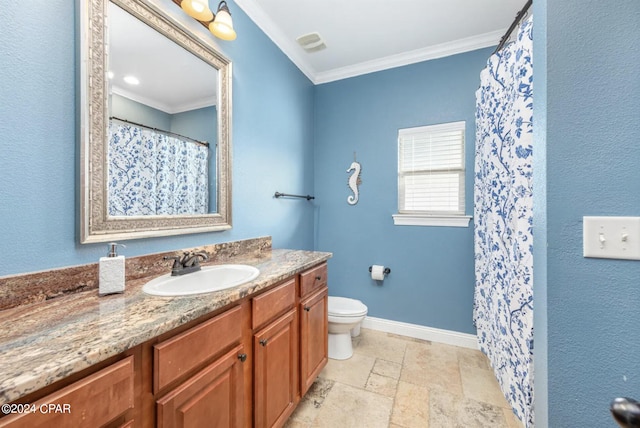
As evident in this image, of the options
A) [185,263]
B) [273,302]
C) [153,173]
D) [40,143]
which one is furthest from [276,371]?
[40,143]

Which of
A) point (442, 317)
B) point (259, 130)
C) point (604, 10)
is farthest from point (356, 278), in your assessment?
point (604, 10)

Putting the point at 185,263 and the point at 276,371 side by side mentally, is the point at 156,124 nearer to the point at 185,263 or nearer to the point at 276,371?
the point at 185,263

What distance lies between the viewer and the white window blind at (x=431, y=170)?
2.32 metres

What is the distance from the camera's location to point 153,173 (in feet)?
4.21

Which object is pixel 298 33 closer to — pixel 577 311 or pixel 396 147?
pixel 396 147

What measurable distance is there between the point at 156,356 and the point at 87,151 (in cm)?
82

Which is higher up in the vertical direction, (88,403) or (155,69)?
(155,69)

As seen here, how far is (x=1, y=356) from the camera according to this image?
0.54m

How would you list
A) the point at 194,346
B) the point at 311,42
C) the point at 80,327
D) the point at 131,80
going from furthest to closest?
1. the point at 311,42
2. the point at 131,80
3. the point at 194,346
4. the point at 80,327

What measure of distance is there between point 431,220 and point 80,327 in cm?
240

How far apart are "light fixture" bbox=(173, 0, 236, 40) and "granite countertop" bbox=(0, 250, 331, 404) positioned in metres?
1.33

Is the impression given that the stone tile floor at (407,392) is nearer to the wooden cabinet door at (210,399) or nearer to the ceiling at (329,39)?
the wooden cabinet door at (210,399)

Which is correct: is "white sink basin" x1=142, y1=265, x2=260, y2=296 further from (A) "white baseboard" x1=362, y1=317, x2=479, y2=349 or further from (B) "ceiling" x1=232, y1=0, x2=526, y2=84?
(A) "white baseboard" x1=362, y1=317, x2=479, y2=349

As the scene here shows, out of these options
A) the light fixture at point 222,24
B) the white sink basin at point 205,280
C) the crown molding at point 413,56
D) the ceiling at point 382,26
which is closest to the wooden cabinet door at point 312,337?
the white sink basin at point 205,280
